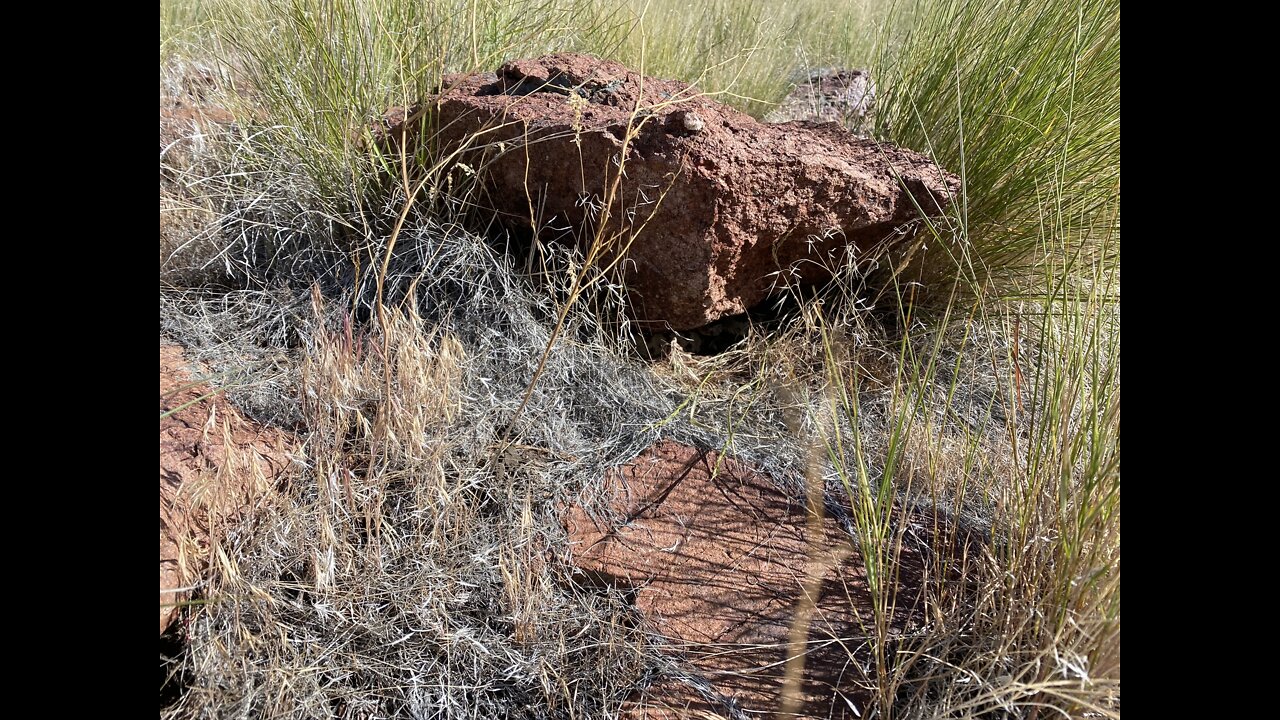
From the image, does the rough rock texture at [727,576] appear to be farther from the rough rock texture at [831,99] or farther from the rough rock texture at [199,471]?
the rough rock texture at [831,99]

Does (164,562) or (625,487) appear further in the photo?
(625,487)

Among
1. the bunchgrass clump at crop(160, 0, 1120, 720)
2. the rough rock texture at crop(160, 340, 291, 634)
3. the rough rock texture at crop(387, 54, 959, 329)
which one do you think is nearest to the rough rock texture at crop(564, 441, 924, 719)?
the bunchgrass clump at crop(160, 0, 1120, 720)

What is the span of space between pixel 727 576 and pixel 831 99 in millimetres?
2732

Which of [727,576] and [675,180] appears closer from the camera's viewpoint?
[727,576]

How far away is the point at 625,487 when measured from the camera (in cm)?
189

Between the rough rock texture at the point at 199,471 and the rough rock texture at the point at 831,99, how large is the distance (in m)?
2.27

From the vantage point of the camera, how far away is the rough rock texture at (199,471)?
1496 mm

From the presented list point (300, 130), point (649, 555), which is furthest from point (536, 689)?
point (300, 130)

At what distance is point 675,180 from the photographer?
2.08m

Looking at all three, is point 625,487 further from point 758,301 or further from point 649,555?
point 758,301

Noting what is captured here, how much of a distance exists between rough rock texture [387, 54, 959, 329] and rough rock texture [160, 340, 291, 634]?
2.74 feet

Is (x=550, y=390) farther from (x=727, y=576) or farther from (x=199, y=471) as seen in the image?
(x=199, y=471)

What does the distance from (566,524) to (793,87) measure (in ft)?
9.37

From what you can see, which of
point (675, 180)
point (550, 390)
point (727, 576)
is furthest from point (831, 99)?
point (727, 576)
